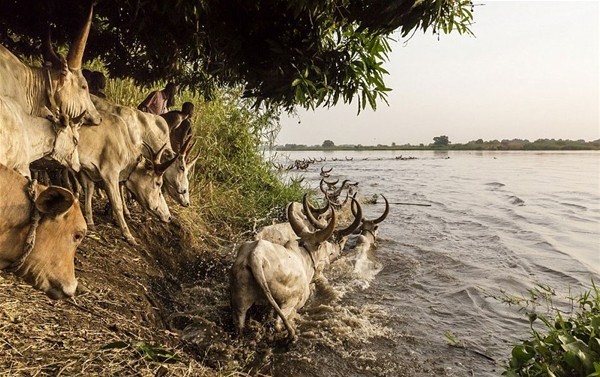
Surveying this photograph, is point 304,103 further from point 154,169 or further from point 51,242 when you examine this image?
point 51,242

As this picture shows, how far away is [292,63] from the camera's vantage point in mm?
4574

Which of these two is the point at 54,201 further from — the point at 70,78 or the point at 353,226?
the point at 353,226

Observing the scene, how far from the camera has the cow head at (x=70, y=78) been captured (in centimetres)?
387

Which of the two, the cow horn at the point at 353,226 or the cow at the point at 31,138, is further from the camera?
the cow horn at the point at 353,226

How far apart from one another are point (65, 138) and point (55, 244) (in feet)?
5.08

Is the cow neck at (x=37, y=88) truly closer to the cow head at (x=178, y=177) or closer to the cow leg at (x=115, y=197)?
the cow leg at (x=115, y=197)

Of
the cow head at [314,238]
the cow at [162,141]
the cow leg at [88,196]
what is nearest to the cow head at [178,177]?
the cow at [162,141]

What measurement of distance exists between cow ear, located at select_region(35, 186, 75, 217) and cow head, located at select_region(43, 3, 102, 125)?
1.77 metres

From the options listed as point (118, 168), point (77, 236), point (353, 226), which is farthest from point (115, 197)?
point (353, 226)

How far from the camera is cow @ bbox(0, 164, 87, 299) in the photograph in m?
2.30

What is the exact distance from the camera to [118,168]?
16.7ft

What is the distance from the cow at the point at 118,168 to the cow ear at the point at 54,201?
2.57m

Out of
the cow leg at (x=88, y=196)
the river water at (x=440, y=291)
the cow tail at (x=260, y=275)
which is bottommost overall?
the river water at (x=440, y=291)

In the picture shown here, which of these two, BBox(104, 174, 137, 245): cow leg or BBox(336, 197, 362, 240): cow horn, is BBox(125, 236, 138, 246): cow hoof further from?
BBox(336, 197, 362, 240): cow horn
